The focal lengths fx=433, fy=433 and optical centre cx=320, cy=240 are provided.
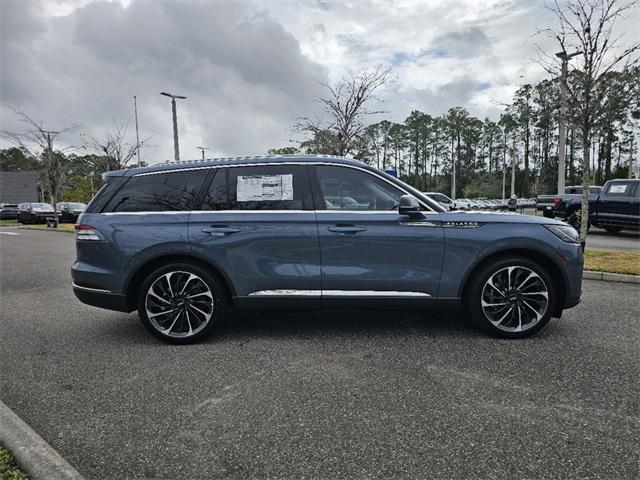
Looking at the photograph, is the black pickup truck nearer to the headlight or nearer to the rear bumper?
the headlight

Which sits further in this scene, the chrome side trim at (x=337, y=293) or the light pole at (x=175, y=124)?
the light pole at (x=175, y=124)

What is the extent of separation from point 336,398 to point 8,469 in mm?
1839

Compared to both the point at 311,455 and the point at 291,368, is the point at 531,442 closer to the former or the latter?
the point at 311,455

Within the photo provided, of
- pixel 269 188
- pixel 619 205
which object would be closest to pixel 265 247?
pixel 269 188

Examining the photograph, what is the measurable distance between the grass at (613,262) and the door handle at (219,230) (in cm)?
647

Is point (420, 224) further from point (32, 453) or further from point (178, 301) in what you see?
point (32, 453)

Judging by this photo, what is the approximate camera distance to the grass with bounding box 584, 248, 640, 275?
730cm

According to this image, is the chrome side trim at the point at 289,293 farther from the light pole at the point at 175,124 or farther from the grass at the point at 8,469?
the light pole at the point at 175,124

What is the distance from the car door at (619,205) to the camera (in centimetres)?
1412

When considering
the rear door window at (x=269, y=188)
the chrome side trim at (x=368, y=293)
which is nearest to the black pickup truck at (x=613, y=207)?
the chrome side trim at (x=368, y=293)

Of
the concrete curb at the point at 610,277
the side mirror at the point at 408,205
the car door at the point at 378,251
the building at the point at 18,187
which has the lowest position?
the concrete curb at the point at 610,277

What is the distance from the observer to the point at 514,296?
4.08 meters

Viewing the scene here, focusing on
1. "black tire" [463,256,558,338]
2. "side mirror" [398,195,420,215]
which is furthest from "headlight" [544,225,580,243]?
"side mirror" [398,195,420,215]

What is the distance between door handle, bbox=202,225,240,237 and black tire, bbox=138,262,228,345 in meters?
0.36
